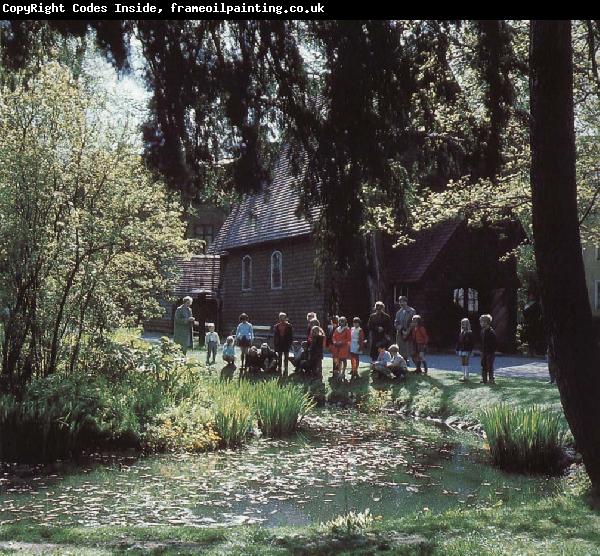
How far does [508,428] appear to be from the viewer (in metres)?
11.8

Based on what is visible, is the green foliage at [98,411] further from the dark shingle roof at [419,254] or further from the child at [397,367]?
the dark shingle roof at [419,254]

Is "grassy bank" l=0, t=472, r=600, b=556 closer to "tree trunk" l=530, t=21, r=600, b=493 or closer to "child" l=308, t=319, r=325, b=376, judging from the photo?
"tree trunk" l=530, t=21, r=600, b=493

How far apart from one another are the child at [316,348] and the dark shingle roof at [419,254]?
8.56m

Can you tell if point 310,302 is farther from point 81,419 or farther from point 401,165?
point 401,165

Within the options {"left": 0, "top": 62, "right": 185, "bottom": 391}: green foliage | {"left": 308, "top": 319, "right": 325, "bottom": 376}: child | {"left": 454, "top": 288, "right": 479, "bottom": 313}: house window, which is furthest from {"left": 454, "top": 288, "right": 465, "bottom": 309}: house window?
{"left": 0, "top": 62, "right": 185, "bottom": 391}: green foliage

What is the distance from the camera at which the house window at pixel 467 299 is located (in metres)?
30.2

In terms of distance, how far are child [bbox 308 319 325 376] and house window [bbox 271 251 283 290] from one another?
12.2 metres

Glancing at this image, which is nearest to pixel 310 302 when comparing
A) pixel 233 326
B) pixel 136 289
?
pixel 233 326

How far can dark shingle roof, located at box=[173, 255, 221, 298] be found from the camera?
40.2 m

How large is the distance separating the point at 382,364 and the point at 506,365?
5.78m

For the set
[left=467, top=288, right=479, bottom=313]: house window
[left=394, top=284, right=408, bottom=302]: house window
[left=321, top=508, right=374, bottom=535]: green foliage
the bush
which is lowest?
[left=321, top=508, right=374, bottom=535]: green foliage

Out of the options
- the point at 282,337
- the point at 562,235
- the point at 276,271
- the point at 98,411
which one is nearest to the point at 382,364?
the point at 282,337

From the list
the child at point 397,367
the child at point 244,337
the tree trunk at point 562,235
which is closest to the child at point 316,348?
the child at point 397,367
